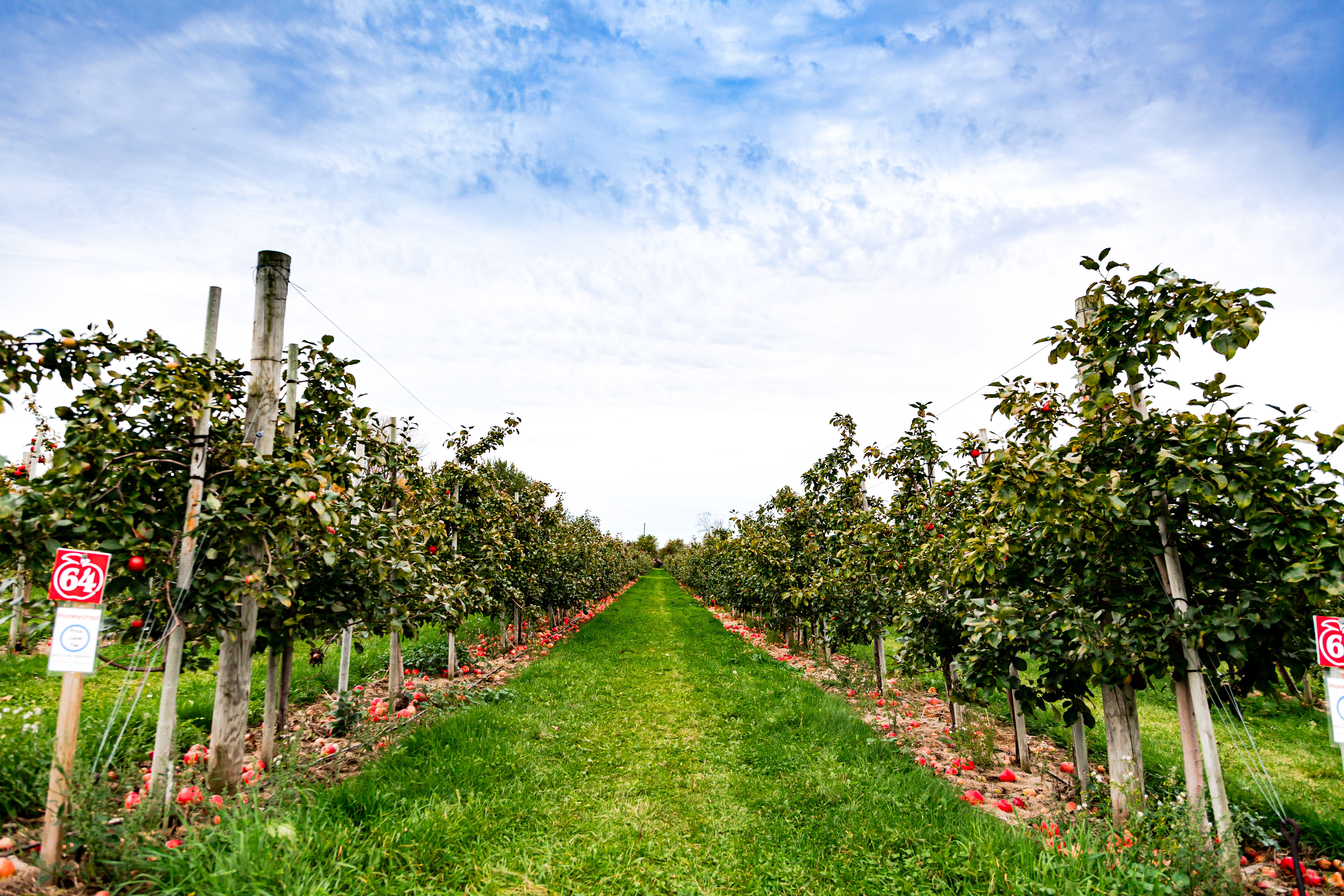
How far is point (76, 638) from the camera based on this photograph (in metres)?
3.24

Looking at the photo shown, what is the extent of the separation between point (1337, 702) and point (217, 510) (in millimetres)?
6217

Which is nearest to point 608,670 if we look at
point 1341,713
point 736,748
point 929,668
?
point 736,748

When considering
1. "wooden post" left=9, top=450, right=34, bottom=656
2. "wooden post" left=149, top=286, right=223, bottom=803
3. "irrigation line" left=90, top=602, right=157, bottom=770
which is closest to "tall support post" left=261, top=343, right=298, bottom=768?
"wooden post" left=149, top=286, right=223, bottom=803

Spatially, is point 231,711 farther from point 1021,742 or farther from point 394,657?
point 1021,742

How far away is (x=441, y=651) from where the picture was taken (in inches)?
414

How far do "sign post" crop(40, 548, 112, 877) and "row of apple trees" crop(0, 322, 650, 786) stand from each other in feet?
0.67

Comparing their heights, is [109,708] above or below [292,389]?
below

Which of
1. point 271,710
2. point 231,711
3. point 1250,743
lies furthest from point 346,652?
point 1250,743

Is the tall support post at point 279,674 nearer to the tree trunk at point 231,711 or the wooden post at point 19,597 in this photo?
the tree trunk at point 231,711

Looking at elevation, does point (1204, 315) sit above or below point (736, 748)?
above

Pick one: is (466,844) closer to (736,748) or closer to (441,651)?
(736,748)

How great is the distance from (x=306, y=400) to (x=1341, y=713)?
22.9 feet

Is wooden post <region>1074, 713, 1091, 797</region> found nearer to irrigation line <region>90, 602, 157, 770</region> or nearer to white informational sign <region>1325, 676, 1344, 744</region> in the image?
white informational sign <region>1325, 676, 1344, 744</region>

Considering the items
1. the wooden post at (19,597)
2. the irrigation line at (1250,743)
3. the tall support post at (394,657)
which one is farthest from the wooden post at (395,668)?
the irrigation line at (1250,743)
